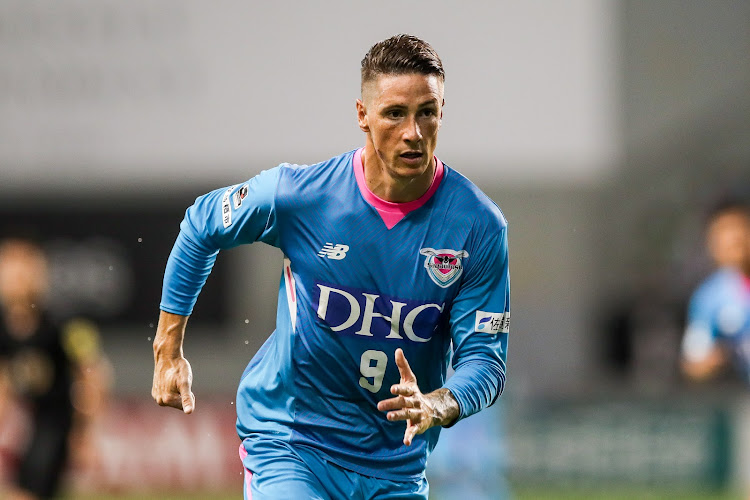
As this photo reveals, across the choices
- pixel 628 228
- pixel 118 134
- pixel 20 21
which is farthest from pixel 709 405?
pixel 20 21

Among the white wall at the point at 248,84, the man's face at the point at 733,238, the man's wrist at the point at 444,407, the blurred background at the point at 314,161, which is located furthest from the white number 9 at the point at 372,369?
the white wall at the point at 248,84

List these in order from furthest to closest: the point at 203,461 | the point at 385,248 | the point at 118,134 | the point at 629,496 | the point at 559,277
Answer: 1. the point at 559,277
2. the point at 118,134
3. the point at 203,461
4. the point at 629,496
5. the point at 385,248

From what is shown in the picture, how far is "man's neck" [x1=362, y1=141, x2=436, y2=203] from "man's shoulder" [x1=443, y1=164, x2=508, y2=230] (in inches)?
3.5

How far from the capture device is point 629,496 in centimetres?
1203

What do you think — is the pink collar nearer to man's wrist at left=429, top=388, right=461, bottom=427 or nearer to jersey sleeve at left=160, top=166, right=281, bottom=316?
jersey sleeve at left=160, top=166, right=281, bottom=316

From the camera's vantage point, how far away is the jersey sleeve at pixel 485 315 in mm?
4203

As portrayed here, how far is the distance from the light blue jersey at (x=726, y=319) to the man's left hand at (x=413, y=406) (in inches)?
207

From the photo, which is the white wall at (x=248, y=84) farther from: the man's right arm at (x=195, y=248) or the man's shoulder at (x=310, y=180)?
the man's shoulder at (x=310, y=180)

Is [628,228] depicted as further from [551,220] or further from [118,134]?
[118,134]

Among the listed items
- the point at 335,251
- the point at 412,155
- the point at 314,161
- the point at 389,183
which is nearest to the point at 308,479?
the point at 335,251

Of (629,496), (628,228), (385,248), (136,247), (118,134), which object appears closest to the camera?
(385,248)

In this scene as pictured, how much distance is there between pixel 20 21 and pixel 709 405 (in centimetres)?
876

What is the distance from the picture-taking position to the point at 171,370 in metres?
4.45

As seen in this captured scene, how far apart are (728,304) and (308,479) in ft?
17.8
